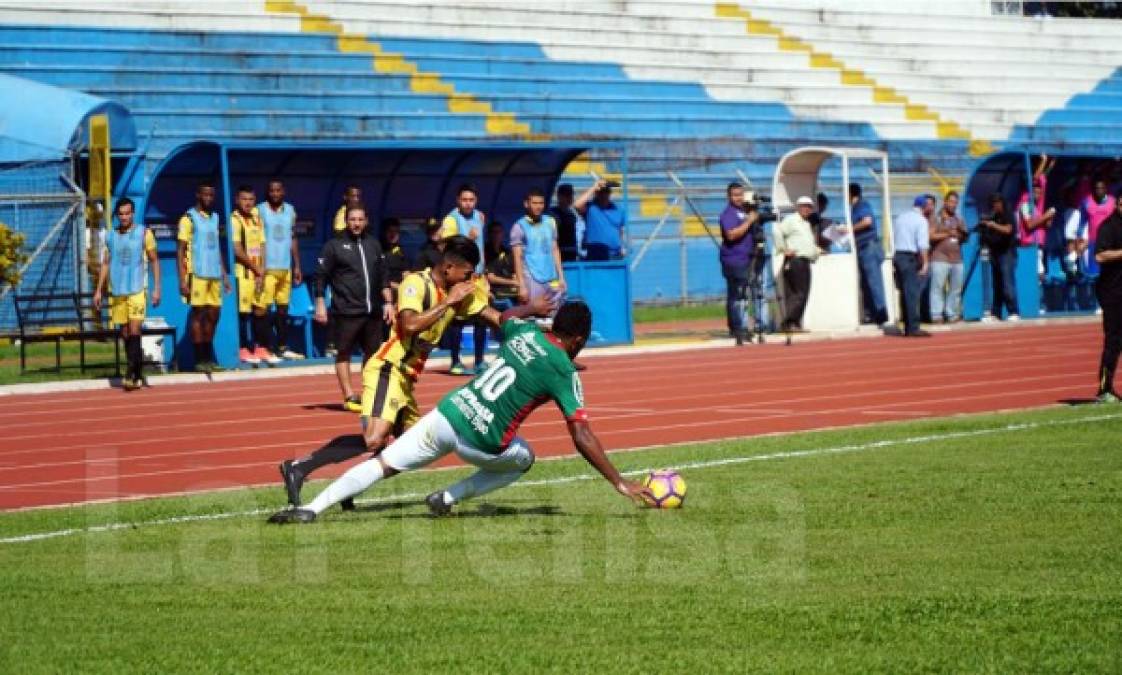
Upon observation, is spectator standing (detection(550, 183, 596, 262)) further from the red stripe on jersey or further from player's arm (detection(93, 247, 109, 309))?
the red stripe on jersey

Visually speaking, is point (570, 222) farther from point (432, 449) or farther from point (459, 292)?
point (432, 449)

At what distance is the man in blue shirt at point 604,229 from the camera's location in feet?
92.7

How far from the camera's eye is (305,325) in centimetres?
2597

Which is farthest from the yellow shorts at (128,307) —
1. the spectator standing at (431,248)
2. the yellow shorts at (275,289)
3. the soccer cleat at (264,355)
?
the spectator standing at (431,248)

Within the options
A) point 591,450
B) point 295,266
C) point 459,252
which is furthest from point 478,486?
point 295,266

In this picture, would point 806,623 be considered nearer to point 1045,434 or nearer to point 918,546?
point 918,546

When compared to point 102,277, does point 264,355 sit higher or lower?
lower

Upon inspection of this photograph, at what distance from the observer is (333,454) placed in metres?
11.6

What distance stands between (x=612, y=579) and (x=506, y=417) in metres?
2.06

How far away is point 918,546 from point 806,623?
2.11 meters

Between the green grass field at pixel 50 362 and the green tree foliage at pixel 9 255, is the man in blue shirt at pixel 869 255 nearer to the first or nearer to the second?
the green grass field at pixel 50 362

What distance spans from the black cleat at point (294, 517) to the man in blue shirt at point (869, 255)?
790 inches

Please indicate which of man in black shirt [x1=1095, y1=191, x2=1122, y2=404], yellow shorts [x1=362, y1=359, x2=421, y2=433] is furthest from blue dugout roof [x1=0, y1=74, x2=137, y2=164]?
yellow shorts [x1=362, y1=359, x2=421, y2=433]

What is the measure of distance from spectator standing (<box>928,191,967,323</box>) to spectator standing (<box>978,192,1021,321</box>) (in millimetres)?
546
